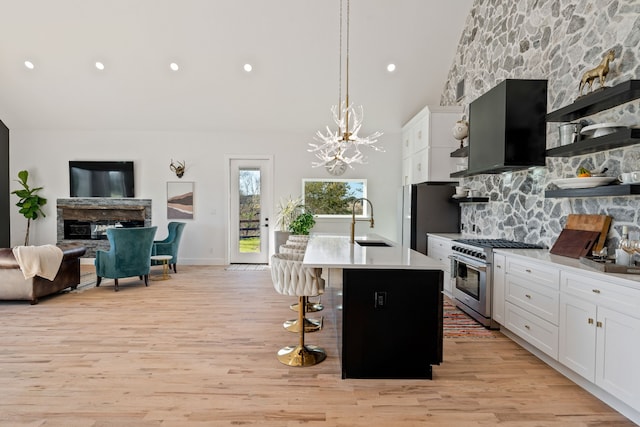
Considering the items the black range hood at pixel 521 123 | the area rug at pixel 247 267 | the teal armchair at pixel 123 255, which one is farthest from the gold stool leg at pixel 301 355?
the area rug at pixel 247 267

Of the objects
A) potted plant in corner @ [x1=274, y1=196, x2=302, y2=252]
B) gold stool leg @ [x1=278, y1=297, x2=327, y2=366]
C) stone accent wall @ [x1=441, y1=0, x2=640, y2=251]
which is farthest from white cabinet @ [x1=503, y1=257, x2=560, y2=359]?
potted plant in corner @ [x1=274, y1=196, x2=302, y2=252]

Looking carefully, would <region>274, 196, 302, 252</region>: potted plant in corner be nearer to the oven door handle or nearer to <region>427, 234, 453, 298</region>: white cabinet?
<region>427, 234, 453, 298</region>: white cabinet

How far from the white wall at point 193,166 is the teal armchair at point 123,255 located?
2035 mm

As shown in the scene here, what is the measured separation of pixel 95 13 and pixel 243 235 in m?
4.51

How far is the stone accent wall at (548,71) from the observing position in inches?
115

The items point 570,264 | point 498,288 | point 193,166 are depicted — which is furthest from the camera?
point 193,166

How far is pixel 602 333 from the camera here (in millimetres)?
2377

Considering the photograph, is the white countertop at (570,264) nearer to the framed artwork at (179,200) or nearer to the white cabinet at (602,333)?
the white cabinet at (602,333)

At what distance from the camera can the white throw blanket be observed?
4.52m

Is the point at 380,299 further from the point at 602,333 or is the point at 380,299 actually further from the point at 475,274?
the point at 475,274

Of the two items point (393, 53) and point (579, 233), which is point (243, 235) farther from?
point (579, 233)

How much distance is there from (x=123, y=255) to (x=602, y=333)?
5708mm

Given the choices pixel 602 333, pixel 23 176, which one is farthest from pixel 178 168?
pixel 602 333

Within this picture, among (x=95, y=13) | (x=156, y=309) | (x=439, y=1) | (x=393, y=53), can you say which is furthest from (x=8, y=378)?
(x=439, y=1)
